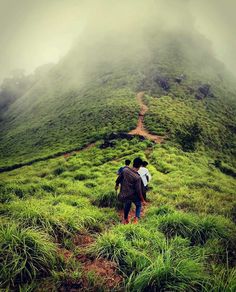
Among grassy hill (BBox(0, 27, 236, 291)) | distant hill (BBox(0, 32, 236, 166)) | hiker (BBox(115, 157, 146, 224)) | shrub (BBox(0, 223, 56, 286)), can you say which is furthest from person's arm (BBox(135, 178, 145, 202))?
distant hill (BBox(0, 32, 236, 166))

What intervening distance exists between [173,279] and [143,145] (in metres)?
23.0

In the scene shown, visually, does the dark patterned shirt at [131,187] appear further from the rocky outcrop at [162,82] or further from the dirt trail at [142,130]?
the rocky outcrop at [162,82]

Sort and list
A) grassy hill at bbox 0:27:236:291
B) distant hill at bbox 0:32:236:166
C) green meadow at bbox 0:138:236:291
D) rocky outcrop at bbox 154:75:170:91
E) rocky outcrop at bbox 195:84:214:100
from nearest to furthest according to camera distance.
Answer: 1. green meadow at bbox 0:138:236:291
2. grassy hill at bbox 0:27:236:291
3. distant hill at bbox 0:32:236:166
4. rocky outcrop at bbox 195:84:214:100
5. rocky outcrop at bbox 154:75:170:91

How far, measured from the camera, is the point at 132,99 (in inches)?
1937

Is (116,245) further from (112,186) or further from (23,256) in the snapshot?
(112,186)

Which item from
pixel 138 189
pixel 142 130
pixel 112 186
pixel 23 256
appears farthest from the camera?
pixel 142 130

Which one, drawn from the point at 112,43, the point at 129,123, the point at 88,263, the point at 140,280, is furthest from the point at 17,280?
the point at 112,43

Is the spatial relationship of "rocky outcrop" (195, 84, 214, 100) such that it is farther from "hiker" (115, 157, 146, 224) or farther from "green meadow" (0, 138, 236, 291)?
"hiker" (115, 157, 146, 224)

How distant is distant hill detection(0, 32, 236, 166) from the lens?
37.3 meters

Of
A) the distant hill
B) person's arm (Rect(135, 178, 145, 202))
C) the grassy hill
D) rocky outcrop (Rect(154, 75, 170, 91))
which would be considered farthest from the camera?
rocky outcrop (Rect(154, 75, 170, 91))

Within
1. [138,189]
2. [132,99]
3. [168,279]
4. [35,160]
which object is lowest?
[168,279]

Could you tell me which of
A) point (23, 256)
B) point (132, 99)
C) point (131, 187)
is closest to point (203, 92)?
point (132, 99)

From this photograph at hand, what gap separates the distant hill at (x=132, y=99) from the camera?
1470 inches

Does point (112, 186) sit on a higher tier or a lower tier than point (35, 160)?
lower
